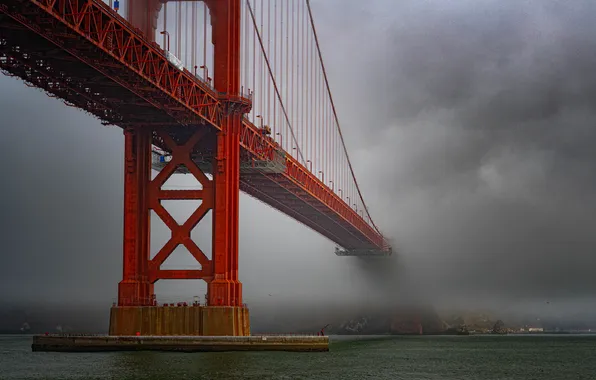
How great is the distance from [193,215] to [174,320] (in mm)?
5125

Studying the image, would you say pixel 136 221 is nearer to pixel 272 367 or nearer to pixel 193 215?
pixel 193 215

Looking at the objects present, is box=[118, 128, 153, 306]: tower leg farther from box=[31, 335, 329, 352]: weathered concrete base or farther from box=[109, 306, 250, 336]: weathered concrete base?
box=[31, 335, 329, 352]: weathered concrete base

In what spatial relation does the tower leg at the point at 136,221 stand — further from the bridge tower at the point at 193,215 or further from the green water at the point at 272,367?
the green water at the point at 272,367

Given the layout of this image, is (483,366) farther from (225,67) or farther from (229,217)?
(225,67)

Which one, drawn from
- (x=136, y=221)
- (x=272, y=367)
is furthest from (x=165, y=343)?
(x=136, y=221)

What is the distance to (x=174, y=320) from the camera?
155ft

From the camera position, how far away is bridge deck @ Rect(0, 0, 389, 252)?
3328 centimetres

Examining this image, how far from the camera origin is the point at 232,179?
4856 cm

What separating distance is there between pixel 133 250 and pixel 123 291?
1951 mm

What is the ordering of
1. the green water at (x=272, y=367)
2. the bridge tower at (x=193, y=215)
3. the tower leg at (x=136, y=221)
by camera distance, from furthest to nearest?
1. the tower leg at (x=136, y=221)
2. the bridge tower at (x=193, y=215)
3. the green water at (x=272, y=367)

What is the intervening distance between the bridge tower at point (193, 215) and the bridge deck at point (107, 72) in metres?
1.06

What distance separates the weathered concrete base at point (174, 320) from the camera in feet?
153

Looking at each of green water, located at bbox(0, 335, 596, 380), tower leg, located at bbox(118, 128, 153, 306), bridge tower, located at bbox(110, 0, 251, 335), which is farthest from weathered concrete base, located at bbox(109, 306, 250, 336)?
green water, located at bbox(0, 335, 596, 380)

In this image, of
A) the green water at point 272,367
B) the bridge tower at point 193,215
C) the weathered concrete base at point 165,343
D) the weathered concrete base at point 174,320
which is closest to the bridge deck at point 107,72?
the bridge tower at point 193,215
